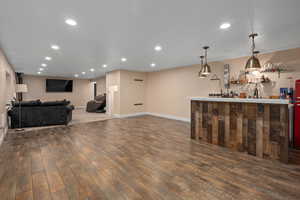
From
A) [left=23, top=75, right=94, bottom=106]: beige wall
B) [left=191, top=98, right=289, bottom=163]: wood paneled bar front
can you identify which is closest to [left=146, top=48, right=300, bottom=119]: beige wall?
[left=191, top=98, right=289, bottom=163]: wood paneled bar front

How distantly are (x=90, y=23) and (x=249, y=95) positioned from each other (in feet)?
17.1

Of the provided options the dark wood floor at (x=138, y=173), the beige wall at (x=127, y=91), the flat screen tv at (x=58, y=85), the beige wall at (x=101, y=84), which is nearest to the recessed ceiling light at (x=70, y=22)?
the dark wood floor at (x=138, y=173)

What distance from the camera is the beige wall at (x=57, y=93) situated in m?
9.94

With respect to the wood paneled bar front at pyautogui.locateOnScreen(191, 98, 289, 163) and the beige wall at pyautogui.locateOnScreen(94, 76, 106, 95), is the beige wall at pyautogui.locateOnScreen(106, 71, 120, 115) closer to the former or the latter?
the beige wall at pyautogui.locateOnScreen(94, 76, 106, 95)

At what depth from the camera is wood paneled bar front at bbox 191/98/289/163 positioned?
8.27ft

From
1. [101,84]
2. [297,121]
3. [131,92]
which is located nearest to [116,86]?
[131,92]

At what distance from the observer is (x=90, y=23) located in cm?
259

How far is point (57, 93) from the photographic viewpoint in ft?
35.6

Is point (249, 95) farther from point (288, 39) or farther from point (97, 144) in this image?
point (97, 144)

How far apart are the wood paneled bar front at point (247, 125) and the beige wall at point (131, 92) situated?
4.63 metres

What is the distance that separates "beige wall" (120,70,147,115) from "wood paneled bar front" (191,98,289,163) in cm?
463

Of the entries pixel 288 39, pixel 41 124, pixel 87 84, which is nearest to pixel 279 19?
pixel 288 39

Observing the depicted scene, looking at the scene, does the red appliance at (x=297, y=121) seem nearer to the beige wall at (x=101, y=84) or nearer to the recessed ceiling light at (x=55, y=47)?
the recessed ceiling light at (x=55, y=47)

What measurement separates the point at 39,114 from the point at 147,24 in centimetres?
518
